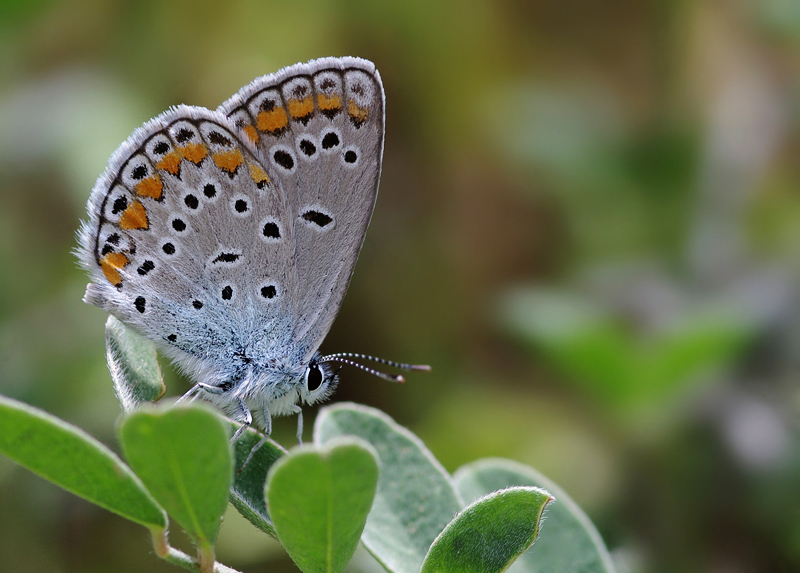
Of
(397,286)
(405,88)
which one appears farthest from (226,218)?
(405,88)

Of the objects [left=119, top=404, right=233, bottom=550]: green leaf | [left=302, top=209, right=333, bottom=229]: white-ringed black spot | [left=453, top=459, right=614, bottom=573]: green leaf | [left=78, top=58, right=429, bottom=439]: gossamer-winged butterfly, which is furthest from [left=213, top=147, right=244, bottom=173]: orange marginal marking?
[left=119, top=404, right=233, bottom=550]: green leaf

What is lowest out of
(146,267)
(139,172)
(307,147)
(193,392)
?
(193,392)

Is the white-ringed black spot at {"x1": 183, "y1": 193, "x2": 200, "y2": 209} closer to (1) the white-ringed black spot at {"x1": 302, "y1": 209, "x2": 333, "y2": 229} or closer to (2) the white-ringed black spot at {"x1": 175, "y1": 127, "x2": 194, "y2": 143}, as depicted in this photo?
(2) the white-ringed black spot at {"x1": 175, "y1": 127, "x2": 194, "y2": 143}

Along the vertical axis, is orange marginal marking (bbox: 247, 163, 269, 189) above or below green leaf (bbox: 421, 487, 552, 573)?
above

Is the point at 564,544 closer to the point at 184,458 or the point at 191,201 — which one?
the point at 184,458

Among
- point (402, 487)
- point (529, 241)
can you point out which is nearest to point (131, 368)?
point (402, 487)

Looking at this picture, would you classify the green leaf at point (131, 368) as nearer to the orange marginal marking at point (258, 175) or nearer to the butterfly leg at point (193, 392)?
the butterfly leg at point (193, 392)

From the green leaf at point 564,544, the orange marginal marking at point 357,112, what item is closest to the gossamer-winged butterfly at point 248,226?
the orange marginal marking at point 357,112
